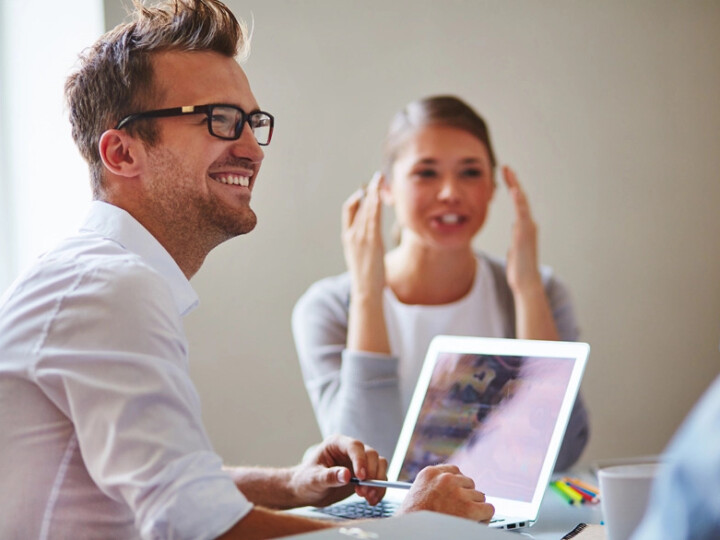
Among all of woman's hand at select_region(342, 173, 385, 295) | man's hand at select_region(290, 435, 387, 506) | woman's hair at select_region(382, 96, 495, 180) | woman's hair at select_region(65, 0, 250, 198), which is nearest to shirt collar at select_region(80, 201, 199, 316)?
woman's hair at select_region(65, 0, 250, 198)

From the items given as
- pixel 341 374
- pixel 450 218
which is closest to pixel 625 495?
pixel 341 374

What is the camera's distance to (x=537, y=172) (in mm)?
2939

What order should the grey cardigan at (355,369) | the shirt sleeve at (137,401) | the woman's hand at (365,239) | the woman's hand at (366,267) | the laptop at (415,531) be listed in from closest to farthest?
the laptop at (415,531), the shirt sleeve at (137,401), the grey cardigan at (355,369), the woman's hand at (366,267), the woman's hand at (365,239)

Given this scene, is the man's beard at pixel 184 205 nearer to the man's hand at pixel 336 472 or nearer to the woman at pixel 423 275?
the man's hand at pixel 336 472

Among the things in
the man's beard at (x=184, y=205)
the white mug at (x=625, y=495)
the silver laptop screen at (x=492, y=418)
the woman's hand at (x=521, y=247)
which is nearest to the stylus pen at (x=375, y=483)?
the silver laptop screen at (x=492, y=418)

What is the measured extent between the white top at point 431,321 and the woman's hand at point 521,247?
8cm

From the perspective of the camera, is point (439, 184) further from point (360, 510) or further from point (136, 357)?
point (136, 357)

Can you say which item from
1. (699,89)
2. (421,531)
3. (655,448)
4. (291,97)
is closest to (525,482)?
(421,531)

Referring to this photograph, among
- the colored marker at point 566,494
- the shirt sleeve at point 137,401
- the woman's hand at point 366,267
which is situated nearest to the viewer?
the shirt sleeve at point 137,401

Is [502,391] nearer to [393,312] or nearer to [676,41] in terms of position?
[393,312]

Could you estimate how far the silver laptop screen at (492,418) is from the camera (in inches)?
49.2

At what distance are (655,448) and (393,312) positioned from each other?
121cm

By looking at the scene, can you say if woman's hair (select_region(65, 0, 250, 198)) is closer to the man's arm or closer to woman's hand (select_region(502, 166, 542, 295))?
the man's arm

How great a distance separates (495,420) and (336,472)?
258 mm
